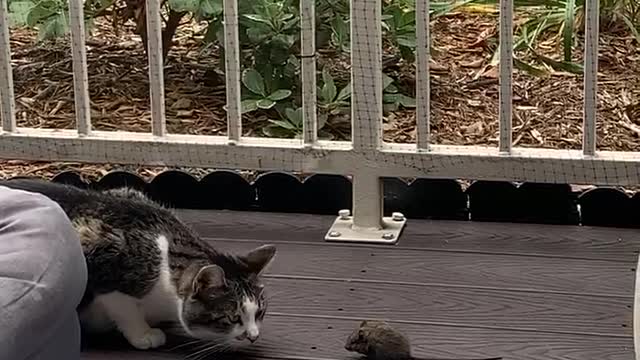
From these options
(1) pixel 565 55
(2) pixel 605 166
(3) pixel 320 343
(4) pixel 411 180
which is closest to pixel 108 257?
(3) pixel 320 343

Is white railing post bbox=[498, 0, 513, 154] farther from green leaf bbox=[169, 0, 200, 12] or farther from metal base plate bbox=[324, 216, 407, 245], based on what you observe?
green leaf bbox=[169, 0, 200, 12]

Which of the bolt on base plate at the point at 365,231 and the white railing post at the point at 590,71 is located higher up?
the white railing post at the point at 590,71

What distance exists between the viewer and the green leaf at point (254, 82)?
3990 millimetres

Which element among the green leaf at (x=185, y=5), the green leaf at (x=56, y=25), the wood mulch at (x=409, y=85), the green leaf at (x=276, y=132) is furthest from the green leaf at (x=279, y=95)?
the green leaf at (x=56, y=25)

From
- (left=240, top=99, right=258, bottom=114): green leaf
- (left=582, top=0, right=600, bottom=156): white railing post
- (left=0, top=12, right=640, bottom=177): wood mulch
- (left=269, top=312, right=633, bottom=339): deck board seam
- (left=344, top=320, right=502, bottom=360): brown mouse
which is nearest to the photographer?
(left=344, top=320, right=502, bottom=360): brown mouse

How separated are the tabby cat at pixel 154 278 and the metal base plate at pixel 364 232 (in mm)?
562

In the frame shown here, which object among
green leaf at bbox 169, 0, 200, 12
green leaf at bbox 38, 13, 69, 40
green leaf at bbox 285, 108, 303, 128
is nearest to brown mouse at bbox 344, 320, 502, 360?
green leaf at bbox 285, 108, 303, 128

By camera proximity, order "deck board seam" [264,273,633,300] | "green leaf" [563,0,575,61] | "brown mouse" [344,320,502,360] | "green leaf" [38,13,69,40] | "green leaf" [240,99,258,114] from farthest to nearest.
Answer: "green leaf" [38,13,69,40] → "green leaf" [240,99,258,114] → "green leaf" [563,0,575,61] → "deck board seam" [264,273,633,300] → "brown mouse" [344,320,502,360]

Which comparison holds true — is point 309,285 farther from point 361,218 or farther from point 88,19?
point 88,19

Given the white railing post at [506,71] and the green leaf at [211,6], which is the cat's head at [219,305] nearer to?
the white railing post at [506,71]

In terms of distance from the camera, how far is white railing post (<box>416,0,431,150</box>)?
11.0ft

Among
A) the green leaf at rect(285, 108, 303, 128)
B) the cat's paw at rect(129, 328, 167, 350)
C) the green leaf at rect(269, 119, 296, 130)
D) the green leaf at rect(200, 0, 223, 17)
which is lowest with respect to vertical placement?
the cat's paw at rect(129, 328, 167, 350)

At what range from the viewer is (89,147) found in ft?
11.7

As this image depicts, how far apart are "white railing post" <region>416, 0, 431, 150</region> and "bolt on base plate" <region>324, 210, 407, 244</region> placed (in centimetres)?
21
